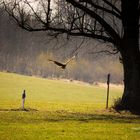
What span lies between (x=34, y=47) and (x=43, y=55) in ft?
11.5

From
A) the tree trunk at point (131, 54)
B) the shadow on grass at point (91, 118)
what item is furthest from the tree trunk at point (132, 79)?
the shadow on grass at point (91, 118)

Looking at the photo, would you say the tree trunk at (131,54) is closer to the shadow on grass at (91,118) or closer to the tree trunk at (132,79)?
the tree trunk at (132,79)

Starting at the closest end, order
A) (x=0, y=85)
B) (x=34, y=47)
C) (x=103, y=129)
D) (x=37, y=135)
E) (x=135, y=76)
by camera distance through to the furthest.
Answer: (x=37, y=135), (x=103, y=129), (x=135, y=76), (x=0, y=85), (x=34, y=47)

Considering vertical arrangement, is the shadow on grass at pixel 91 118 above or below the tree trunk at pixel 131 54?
below

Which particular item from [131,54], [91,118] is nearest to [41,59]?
[131,54]

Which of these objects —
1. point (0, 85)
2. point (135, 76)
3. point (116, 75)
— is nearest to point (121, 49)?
point (135, 76)

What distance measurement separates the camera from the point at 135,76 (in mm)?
26656

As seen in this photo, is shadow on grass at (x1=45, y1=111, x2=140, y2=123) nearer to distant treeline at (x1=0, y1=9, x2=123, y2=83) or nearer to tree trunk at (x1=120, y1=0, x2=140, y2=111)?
tree trunk at (x1=120, y1=0, x2=140, y2=111)

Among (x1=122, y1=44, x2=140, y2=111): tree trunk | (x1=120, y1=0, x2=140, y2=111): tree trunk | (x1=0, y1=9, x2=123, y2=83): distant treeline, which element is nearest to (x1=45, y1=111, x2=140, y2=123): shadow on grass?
(x1=122, y1=44, x2=140, y2=111): tree trunk

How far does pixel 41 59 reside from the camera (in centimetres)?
12950

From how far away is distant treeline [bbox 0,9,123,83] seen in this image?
120 m

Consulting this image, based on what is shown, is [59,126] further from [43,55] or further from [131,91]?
[43,55]

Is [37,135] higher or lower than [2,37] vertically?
lower

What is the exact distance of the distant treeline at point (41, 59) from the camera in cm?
11970
